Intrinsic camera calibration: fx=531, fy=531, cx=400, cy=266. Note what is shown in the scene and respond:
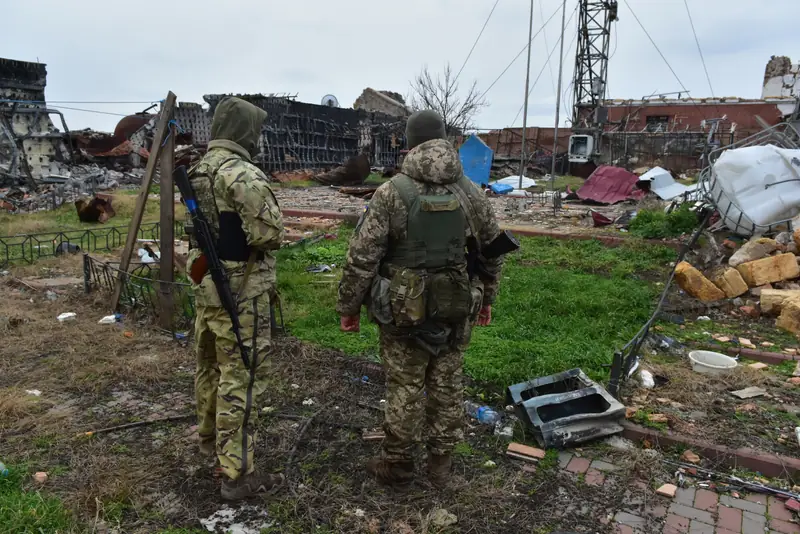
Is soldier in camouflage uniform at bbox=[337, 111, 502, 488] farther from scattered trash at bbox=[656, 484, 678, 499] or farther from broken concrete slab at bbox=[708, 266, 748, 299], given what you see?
broken concrete slab at bbox=[708, 266, 748, 299]

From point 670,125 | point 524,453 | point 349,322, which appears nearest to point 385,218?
point 349,322

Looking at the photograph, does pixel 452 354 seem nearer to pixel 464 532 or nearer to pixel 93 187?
pixel 464 532

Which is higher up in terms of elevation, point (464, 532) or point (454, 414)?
point (454, 414)

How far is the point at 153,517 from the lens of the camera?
2.52 m

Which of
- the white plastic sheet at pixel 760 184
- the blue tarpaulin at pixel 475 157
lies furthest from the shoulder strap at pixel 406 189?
the blue tarpaulin at pixel 475 157

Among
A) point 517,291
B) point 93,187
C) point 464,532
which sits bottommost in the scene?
point 464,532

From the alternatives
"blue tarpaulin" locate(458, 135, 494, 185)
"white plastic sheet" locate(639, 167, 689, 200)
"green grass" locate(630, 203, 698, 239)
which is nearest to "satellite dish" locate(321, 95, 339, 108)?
"blue tarpaulin" locate(458, 135, 494, 185)

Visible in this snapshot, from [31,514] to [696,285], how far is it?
613cm

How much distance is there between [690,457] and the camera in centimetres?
301

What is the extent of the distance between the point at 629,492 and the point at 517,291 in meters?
3.49

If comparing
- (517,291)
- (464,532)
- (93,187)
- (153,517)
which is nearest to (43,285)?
(153,517)

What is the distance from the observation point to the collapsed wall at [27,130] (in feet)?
49.2

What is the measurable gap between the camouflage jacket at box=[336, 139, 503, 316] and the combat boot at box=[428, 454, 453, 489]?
900 millimetres

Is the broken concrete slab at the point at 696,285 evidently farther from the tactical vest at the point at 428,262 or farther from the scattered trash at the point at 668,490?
the tactical vest at the point at 428,262
